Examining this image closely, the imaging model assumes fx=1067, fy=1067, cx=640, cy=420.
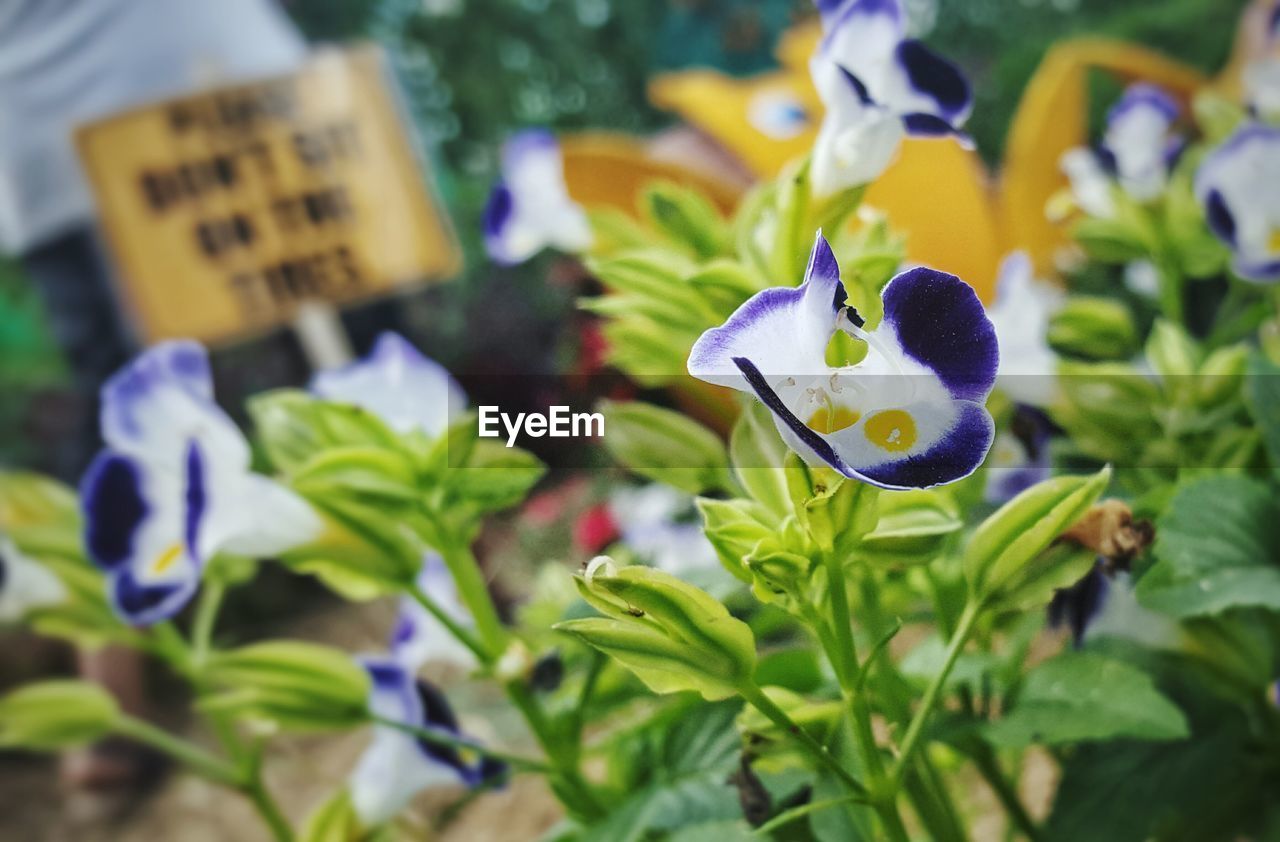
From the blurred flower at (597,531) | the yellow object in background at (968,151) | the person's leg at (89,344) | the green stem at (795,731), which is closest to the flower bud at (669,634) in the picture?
the green stem at (795,731)

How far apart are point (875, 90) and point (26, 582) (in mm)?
429

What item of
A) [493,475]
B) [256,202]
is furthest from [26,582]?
[256,202]

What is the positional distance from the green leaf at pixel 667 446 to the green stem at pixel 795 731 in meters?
0.10

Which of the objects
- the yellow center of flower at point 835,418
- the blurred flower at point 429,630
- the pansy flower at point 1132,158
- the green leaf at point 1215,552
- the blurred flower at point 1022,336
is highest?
the yellow center of flower at point 835,418

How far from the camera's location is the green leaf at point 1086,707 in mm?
289

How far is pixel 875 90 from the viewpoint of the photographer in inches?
13.2

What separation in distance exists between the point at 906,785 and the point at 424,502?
0.56 feet

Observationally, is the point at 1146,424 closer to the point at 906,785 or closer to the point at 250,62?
the point at 906,785

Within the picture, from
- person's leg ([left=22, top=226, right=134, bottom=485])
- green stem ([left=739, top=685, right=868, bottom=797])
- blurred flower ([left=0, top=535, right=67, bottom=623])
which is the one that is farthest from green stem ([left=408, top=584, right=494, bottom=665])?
person's leg ([left=22, top=226, right=134, bottom=485])

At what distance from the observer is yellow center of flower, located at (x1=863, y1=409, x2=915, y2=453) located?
0.73 ft

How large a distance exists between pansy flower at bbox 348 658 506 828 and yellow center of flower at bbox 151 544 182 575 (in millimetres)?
77

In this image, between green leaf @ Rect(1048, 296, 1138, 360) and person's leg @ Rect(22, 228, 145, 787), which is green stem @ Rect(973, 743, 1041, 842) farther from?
person's leg @ Rect(22, 228, 145, 787)

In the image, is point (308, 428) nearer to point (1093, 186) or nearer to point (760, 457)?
point (760, 457)

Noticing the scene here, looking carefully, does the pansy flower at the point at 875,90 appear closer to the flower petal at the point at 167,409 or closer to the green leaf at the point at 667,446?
the green leaf at the point at 667,446
